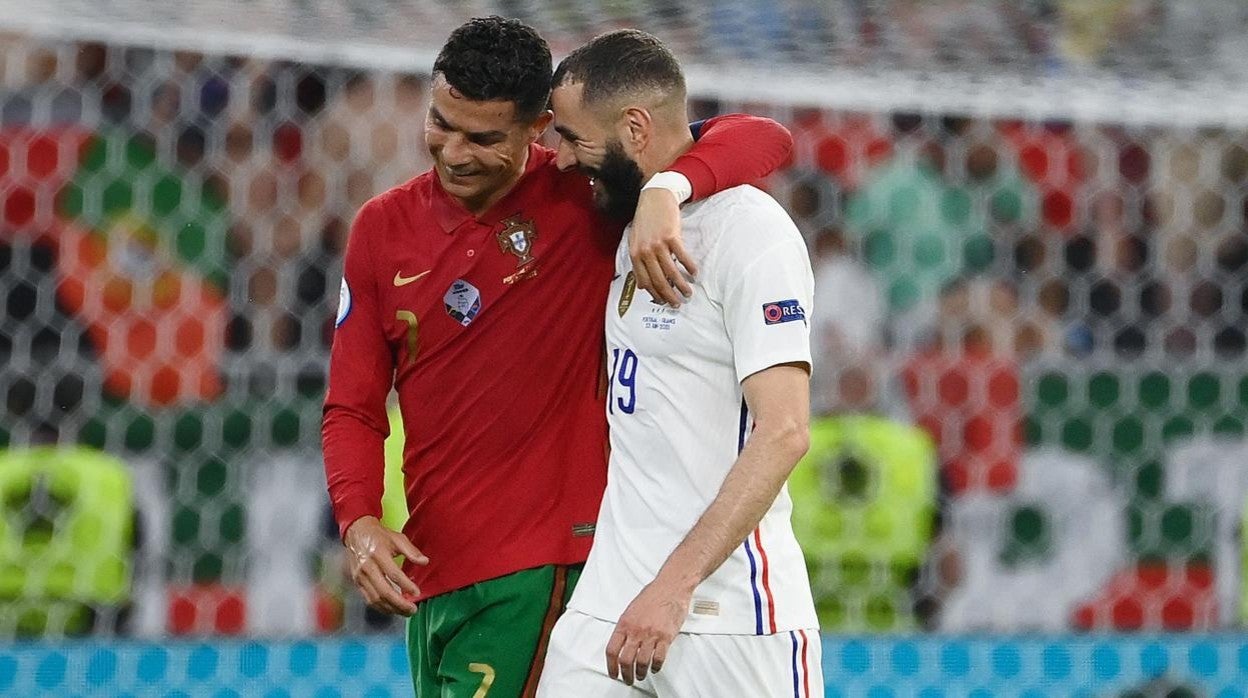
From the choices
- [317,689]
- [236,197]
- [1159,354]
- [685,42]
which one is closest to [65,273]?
[236,197]

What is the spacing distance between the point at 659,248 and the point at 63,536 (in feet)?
8.48

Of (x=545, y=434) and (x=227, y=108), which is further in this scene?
(x=227, y=108)

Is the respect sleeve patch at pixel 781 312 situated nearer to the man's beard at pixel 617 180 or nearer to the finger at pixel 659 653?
the man's beard at pixel 617 180

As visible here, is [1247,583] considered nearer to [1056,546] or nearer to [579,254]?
[1056,546]

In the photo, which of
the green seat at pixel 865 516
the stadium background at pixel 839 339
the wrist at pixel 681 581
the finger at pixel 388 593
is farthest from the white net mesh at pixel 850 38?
the wrist at pixel 681 581

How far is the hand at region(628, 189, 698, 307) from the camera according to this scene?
1589 mm

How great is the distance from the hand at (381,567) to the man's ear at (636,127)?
51 centimetres

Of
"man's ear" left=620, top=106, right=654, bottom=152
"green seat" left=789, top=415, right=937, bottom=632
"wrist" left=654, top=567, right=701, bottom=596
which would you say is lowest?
"green seat" left=789, top=415, right=937, bottom=632

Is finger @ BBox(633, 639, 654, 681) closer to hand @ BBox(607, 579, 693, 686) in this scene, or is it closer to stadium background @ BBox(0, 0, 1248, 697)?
hand @ BBox(607, 579, 693, 686)

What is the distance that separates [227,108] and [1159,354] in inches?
102

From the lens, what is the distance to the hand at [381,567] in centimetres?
171

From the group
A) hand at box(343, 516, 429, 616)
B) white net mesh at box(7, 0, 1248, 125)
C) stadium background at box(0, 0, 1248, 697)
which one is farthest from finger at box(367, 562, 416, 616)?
stadium background at box(0, 0, 1248, 697)

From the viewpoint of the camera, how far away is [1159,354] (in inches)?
168

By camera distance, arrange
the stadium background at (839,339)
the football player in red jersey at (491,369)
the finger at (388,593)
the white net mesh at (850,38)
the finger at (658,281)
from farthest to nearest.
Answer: the stadium background at (839,339) < the white net mesh at (850,38) < the football player in red jersey at (491,369) < the finger at (388,593) < the finger at (658,281)
